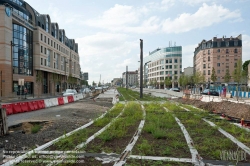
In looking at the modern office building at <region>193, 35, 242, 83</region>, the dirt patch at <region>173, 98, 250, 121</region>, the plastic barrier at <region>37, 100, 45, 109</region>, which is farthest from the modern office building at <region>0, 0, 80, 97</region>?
the modern office building at <region>193, 35, 242, 83</region>

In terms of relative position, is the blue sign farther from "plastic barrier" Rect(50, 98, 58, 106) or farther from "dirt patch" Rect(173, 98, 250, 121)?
"dirt patch" Rect(173, 98, 250, 121)

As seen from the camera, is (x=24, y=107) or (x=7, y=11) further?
(x=7, y=11)

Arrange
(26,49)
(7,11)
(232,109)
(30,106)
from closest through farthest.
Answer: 1. (232,109)
2. (30,106)
3. (7,11)
4. (26,49)

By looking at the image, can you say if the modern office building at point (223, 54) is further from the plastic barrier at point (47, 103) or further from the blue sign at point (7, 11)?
the plastic barrier at point (47, 103)

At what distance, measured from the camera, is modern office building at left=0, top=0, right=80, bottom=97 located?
37.7 meters

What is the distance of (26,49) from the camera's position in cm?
4597

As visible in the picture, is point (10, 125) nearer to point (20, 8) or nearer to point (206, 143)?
point (206, 143)

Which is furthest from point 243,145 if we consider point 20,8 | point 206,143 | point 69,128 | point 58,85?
point 58,85

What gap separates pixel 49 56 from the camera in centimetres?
5816

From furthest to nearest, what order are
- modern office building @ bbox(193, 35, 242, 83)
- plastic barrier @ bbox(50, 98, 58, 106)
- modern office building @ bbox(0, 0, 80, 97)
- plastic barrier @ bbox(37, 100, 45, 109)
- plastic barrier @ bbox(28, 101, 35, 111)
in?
modern office building @ bbox(193, 35, 242, 83) → modern office building @ bbox(0, 0, 80, 97) → plastic barrier @ bbox(50, 98, 58, 106) → plastic barrier @ bbox(37, 100, 45, 109) → plastic barrier @ bbox(28, 101, 35, 111)

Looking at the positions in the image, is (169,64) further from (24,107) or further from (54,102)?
(24,107)

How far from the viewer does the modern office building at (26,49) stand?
37.7m

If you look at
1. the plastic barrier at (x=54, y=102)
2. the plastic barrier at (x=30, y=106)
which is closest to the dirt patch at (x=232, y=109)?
the plastic barrier at (x=30, y=106)

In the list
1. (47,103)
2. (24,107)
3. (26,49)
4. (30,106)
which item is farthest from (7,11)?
(24,107)
